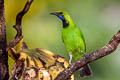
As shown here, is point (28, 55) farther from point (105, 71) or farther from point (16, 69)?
point (105, 71)

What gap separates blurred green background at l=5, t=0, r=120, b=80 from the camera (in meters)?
5.39

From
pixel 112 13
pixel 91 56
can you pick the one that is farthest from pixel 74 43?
pixel 112 13

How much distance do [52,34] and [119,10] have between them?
68.2 inches

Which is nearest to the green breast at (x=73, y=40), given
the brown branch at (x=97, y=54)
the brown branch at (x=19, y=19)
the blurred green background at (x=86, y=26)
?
the blurred green background at (x=86, y=26)

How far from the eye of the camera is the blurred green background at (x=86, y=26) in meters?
5.39

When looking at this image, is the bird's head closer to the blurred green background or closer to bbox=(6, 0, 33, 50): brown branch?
bbox=(6, 0, 33, 50): brown branch

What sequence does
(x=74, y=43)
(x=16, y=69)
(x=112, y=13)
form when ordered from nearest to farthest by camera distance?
(x=16, y=69) → (x=74, y=43) → (x=112, y=13)

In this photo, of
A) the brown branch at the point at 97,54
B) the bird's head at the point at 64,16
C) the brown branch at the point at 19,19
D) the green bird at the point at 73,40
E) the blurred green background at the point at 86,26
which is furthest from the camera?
the blurred green background at the point at 86,26

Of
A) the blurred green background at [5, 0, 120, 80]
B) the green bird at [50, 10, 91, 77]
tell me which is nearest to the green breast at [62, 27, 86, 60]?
the green bird at [50, 10, 91, 77]

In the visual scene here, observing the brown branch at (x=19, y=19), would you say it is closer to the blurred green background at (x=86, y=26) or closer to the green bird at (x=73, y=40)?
the green bird at (x=73, y=40)

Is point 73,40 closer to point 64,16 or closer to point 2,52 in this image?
point 64,16

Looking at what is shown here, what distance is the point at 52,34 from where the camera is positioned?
588 cm

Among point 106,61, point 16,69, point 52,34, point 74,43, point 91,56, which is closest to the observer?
point 91,56

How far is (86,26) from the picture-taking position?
20.2 ft
